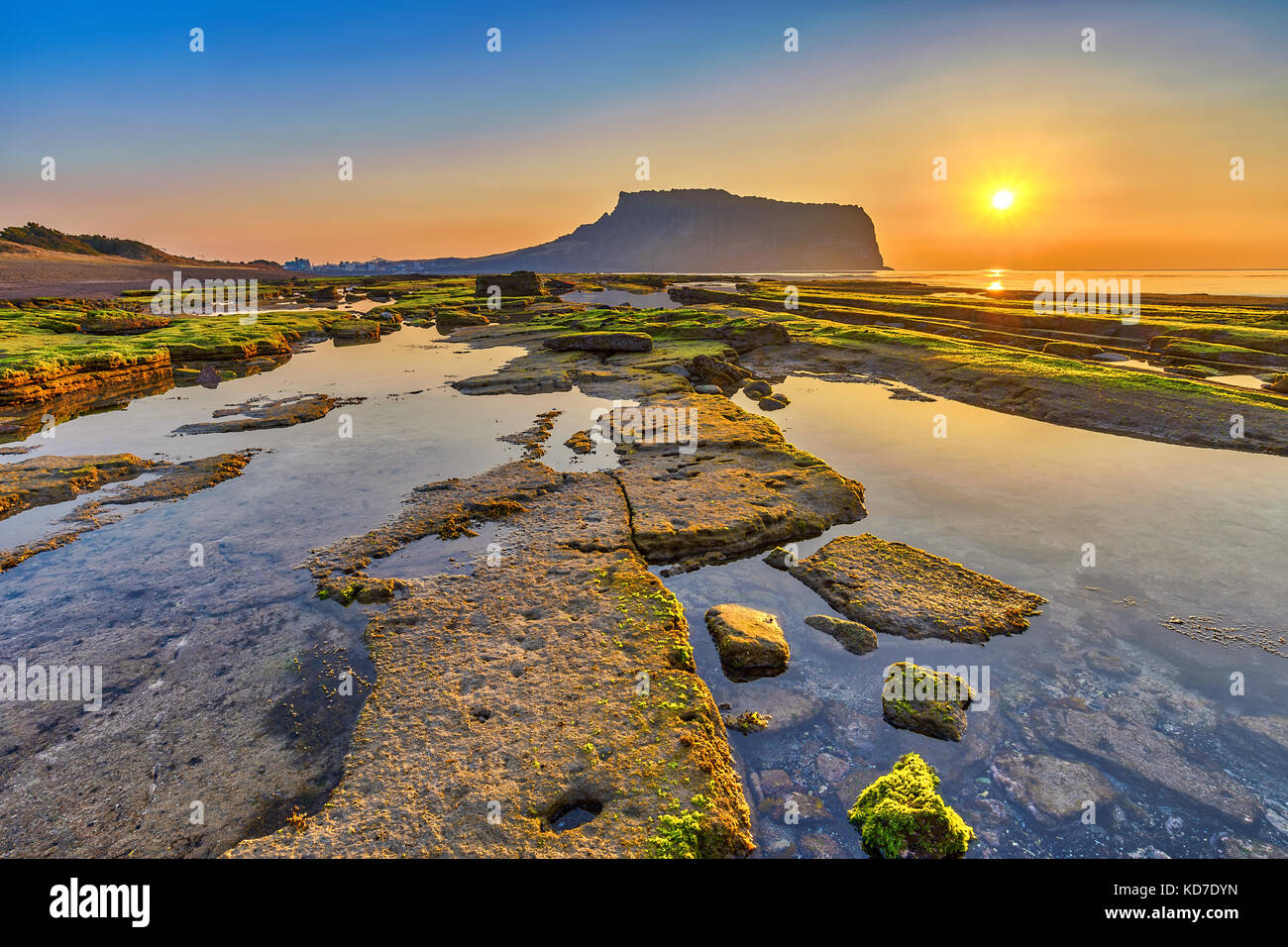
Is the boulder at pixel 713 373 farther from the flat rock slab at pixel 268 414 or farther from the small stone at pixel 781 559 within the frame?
the small stone at pixel 781 559

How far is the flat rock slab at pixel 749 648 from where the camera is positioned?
25.6 ft

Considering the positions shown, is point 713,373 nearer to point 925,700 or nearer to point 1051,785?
point 925,700

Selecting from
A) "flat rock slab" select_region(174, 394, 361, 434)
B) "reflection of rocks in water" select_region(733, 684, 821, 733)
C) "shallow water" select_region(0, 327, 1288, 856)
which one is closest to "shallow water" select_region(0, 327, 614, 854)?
"shallow water" select_region(0, 327, 1288, 856)

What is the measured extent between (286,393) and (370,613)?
21.3 meters

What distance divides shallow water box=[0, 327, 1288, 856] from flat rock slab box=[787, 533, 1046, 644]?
A: 0.30 metres

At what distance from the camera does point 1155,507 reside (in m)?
13.1

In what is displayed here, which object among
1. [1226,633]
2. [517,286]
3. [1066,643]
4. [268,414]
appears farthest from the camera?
[517,286]

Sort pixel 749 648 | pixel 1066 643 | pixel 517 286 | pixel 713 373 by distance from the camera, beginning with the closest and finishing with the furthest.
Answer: pixel 749 648 < pixel 1066 643 < pixel 713 373 < pixel 517 286

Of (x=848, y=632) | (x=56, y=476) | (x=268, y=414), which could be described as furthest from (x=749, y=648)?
(x=268, y=414)

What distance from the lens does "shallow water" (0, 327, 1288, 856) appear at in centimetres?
557

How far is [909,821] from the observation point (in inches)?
207

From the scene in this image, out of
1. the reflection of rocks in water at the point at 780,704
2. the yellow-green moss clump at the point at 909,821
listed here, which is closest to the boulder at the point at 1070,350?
the reflection of rocks in water at the point at 780,704

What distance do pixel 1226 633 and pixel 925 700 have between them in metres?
5.66

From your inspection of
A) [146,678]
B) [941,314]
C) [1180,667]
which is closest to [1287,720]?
[1180,667]
